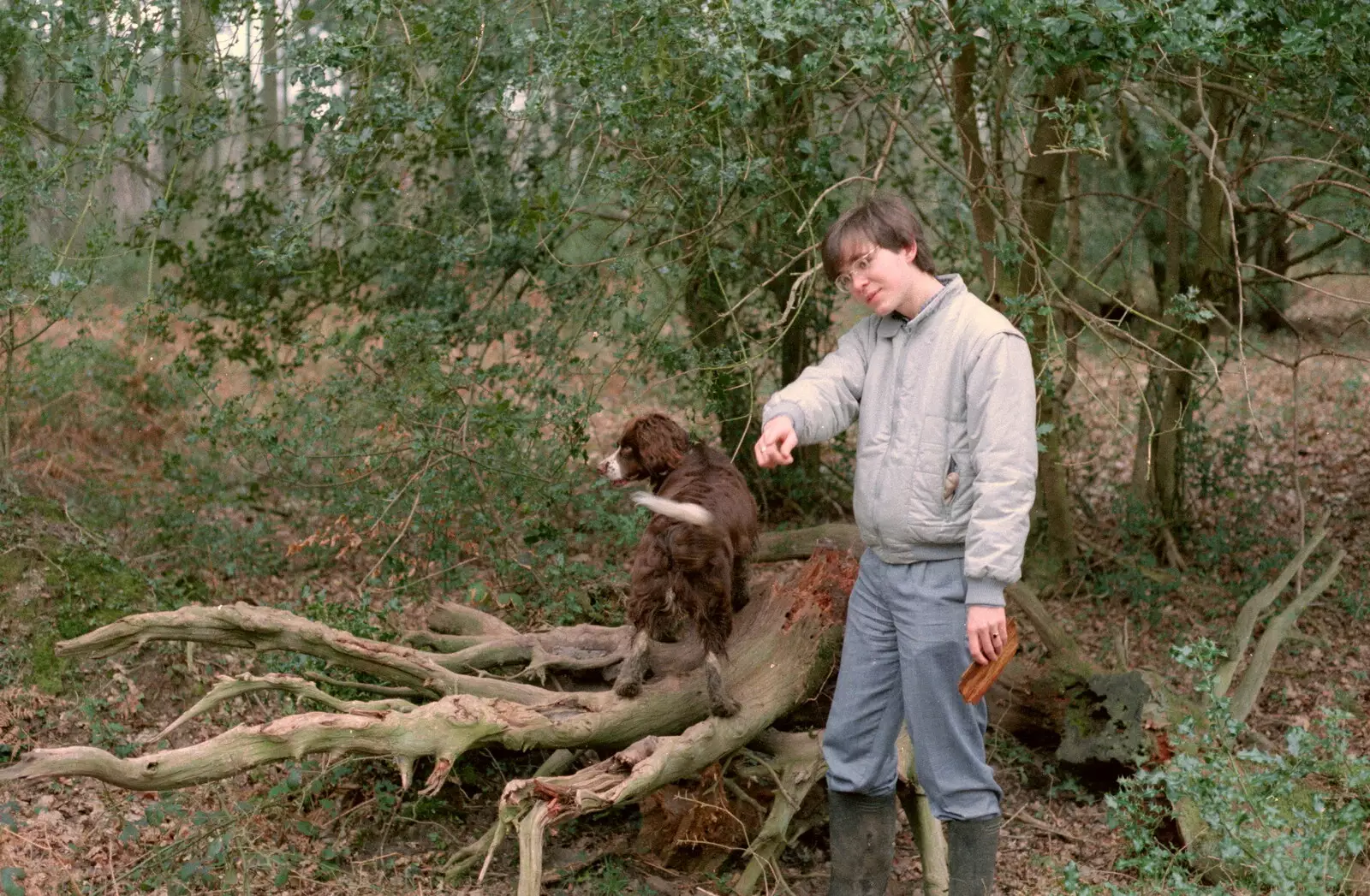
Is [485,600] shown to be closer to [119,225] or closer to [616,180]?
[616,180]

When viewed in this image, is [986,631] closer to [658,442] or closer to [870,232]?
[870,232]

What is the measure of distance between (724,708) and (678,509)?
850 millimetres

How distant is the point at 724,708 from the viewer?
461 centimetres

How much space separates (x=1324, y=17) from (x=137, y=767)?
4.71 meters

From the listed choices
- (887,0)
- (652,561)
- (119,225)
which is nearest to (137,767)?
(652,561)

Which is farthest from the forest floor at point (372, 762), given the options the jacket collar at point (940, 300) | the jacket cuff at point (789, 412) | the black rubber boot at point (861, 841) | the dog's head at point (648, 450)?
the jacket collar at point (940, 300)

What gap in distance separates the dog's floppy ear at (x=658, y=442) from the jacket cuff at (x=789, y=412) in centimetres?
117

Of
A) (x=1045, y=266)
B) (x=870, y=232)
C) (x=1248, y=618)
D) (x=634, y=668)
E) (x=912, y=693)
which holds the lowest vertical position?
(x=1248, y=618)

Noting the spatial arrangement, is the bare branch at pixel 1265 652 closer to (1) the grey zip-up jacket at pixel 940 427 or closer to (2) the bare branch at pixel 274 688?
(1) the grey zip-up jacket at pixel 940 427

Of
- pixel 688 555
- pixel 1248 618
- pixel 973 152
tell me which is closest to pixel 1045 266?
pixel 973 152

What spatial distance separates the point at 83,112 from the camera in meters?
5.52

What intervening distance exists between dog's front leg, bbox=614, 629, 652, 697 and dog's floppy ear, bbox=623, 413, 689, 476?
659mm

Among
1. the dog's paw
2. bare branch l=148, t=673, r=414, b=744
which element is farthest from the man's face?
bare branch l=148, t=673, r=414, b=744

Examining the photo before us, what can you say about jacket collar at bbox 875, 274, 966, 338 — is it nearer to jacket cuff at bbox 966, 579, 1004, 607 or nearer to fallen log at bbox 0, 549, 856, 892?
jacket cuff at bbox 966, 579, 1004, 607
